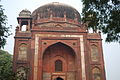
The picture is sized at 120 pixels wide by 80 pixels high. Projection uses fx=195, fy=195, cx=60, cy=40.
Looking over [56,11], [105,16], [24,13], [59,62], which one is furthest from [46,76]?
[105,16]

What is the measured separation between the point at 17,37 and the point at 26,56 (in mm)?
2112

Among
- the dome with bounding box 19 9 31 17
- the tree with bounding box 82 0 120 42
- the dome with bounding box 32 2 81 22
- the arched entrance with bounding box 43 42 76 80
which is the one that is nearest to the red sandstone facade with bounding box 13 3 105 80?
the arched entrance with bounding box 43 42 76 80

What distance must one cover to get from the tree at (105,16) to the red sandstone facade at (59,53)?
10.3 m

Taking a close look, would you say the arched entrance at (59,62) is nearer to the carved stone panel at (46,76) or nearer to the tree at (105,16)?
the carved stone panel at (46,76)

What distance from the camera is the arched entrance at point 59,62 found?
18234mm

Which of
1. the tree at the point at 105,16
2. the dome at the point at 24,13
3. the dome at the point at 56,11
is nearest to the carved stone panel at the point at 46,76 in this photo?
the dome at the point at 24,13

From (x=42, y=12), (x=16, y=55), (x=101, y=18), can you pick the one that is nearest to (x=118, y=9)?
(x=101, y=18)

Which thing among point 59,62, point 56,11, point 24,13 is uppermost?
point 56,11

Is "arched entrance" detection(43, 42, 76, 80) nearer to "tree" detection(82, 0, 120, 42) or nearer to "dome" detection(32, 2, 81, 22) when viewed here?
"dome" detection(32, 2, 81, 22)

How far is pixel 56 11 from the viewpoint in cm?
2303

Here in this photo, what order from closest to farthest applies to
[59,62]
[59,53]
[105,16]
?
[105,16] < [59,62] < [59,53]

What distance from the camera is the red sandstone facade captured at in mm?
17484

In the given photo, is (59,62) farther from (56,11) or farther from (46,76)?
(56,11)

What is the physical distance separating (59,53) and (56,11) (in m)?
6.19
